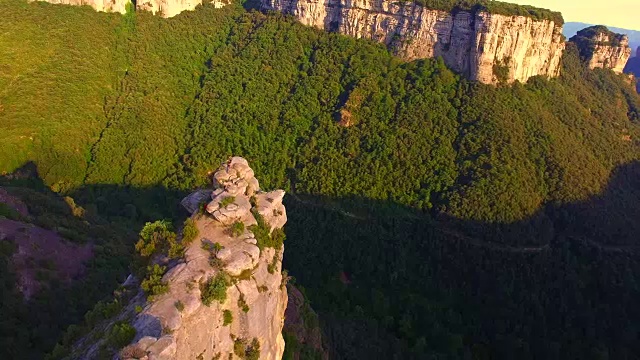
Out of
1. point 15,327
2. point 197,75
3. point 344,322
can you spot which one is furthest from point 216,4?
point 15,327

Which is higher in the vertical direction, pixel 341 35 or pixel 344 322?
pixel 341 35

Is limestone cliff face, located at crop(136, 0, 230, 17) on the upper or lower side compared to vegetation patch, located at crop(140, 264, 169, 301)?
upper

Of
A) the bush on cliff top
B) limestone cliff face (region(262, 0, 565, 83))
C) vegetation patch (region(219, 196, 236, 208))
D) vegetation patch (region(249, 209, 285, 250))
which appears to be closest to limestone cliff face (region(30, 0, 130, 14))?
limestone cliff face (region(262, 0, 565, 83))

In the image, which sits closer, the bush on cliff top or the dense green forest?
the dense green forest

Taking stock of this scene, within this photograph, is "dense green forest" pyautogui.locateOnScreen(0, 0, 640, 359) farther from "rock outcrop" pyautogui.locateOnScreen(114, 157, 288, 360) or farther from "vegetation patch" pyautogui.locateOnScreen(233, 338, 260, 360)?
"vegetation patch" pyautogui.locateOnScreen(233, 338, 260, 360)

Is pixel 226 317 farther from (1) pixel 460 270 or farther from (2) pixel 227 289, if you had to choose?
(1) pixel 460 270

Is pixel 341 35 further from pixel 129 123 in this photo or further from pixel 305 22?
pixel 129 123
